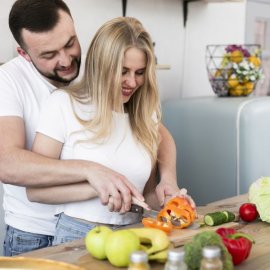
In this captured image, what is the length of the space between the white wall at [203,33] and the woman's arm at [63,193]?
1504 mm

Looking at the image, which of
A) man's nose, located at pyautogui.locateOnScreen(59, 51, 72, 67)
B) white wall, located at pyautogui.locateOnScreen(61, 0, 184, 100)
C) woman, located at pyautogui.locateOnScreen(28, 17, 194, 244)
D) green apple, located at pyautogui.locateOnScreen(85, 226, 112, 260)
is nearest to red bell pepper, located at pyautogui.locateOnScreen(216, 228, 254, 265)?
green apple, located at pyautogui.locateOnScreen(85, 226, 112, 260)

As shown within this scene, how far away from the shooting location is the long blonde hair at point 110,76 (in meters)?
1.62

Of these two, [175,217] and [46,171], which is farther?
[46,171]

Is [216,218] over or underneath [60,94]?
underneath

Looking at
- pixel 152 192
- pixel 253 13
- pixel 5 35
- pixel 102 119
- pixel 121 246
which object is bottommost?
pixel 152 192

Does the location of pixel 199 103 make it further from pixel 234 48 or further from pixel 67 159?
pixel 67 159

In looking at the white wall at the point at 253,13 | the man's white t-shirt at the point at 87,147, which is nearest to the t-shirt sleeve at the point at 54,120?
the man's white t-shirt at the point at 87,147

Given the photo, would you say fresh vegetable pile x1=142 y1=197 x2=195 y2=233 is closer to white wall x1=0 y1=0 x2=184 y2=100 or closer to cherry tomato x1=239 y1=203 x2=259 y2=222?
cherry tomato x1=239 y1=203 x2=259 y2=222

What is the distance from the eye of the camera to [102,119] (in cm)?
165

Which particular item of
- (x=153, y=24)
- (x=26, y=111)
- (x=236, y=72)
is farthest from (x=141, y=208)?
(x=153, y=24)

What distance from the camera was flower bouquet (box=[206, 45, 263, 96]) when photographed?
2.56 meters

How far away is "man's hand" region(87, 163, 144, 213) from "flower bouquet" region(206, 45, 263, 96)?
127 cm

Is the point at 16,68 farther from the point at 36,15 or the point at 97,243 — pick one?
the point at 97,243

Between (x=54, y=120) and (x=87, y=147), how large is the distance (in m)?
0.13
